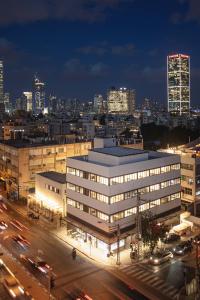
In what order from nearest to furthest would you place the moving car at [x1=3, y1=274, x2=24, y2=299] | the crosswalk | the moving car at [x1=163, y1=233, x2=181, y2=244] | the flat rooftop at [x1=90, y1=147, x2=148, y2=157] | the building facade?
the moving car at [x1=3, y1=274, x2=24, y2=299]
the crosswalk
the moving car at [x1=163, y1=233, x2=181, y2=244]
the flat rooftop at [x1=90, y1=147, x2=148, y2=157]
the building facade

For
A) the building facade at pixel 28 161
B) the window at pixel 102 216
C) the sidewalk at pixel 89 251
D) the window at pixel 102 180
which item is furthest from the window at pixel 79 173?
the building facade at pixel 28 161

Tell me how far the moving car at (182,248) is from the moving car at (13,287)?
58.8 ft

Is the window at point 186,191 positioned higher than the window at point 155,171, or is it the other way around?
the window at point 155,171

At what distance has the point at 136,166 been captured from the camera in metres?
41.4

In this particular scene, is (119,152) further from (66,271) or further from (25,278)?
(25,278)

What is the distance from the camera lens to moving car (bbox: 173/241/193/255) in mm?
38375

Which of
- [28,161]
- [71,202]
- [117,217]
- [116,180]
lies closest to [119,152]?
[116,180]

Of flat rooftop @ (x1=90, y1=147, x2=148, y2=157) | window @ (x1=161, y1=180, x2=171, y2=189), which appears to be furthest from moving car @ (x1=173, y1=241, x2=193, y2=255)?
flat rooftop @ (x1=90, y1=147, x2=148, y2=157)

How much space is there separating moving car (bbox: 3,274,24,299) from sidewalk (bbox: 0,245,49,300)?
2.07 feet

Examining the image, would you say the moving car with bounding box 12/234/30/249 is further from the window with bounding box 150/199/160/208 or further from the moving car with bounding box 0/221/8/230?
the window with bounding box 150/199/160/208

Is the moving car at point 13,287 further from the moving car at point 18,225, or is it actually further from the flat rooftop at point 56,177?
the flat rooftop at point 56,177

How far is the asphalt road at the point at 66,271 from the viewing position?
30422 millimetres

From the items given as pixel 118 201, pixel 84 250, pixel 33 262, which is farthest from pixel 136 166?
pixel 33 262

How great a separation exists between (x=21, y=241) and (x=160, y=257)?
17.7 m
